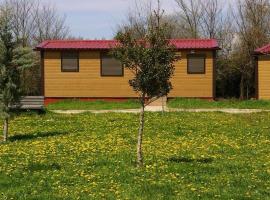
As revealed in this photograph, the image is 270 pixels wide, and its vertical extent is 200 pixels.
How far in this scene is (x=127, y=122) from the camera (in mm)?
20922

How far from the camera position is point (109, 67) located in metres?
34.8

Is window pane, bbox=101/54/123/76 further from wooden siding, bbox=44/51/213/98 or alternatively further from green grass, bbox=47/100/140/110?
green grass, bbox=47/100/140/110

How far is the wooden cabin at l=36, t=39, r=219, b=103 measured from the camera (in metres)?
34.6

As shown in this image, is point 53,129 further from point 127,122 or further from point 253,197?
point 253,197

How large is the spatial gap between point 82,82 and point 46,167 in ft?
76.4

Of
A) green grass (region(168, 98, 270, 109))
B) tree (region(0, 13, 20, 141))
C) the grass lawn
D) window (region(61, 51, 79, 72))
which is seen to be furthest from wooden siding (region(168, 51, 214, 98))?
tree (region(0, 13, 20, 141))

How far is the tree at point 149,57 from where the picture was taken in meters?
11.9

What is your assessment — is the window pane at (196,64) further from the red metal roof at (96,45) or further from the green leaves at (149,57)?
the green leaves at (149,57)

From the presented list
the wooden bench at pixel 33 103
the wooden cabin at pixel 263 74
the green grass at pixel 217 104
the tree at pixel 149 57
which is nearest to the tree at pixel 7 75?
the tree at pixel 149 57

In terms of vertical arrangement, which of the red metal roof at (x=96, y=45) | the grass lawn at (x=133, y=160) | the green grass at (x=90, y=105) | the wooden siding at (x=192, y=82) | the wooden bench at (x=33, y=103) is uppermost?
the red metal roof at (x=96, y=45)

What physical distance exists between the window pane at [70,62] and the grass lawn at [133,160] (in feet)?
45.8

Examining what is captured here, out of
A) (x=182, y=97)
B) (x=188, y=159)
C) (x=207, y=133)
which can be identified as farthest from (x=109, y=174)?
(x=182, y=97)

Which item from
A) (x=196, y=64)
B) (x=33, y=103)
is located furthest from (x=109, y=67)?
(x=33, y=103)

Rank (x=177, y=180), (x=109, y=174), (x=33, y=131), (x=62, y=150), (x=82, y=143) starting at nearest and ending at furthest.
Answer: (x=177, y=180)
(x=109, y=174)
(x=62, y=150)
(x=82, y=143)
(x=33, y=131)
